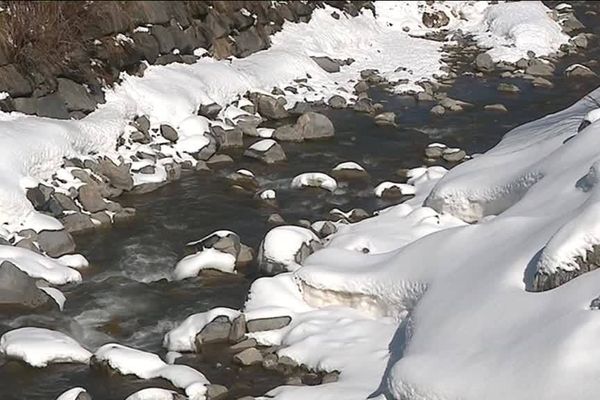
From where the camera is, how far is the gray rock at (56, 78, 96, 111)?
39.3 ft

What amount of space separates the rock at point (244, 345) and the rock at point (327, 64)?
891 centimetres

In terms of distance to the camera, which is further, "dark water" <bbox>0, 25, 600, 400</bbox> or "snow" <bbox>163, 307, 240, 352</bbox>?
"snow" <bbox>163, 307, 240, 352</bbox>

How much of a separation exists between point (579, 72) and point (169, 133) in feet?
24.6

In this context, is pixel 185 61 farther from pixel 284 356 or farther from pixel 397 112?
pixel 284 356

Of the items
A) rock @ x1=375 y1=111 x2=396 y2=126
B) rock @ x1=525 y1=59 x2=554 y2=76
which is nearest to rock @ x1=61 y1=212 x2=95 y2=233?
rock @ x1=375 y1=111 x2=396 y2=126

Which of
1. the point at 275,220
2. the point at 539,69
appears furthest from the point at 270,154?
the point at 539,69

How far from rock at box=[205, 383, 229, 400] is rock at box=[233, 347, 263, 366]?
0.45 metres

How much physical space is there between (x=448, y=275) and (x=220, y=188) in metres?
4.47

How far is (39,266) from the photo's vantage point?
29.9 ft

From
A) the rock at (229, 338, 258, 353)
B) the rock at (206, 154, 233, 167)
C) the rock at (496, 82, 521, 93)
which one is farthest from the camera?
the rock at (496, 82, 521, 93)

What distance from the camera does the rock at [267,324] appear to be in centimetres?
798

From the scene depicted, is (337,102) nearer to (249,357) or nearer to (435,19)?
(435,19)

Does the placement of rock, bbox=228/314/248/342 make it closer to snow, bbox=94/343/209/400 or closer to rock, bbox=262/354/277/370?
rock, bbox=262/354/277/370

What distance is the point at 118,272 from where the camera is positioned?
366 inches
